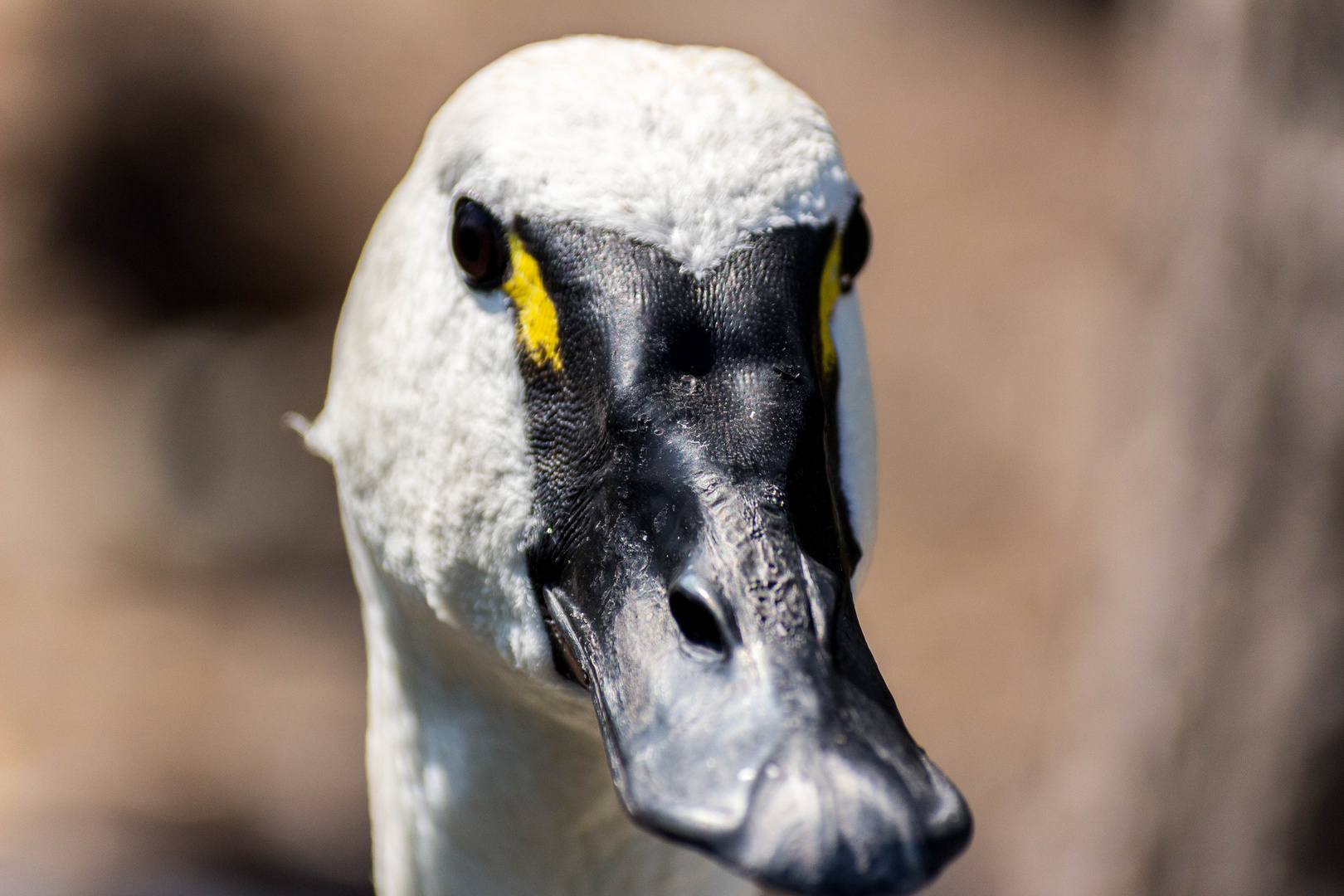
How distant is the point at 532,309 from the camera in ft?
5.00

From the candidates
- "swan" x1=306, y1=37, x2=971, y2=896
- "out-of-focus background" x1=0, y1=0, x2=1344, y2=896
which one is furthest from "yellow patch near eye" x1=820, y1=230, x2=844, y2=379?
"out-of-focus background" x1=0, y1=0, x2=1344, y2=896

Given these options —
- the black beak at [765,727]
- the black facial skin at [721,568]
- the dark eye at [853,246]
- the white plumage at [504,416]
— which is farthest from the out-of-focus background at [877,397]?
the black beak at [765,727]

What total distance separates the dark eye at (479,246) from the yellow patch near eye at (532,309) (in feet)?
0.08

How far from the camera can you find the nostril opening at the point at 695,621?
1.23 metres

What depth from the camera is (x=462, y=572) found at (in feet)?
5.29

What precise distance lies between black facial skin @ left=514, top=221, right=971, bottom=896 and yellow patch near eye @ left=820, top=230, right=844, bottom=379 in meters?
0.03

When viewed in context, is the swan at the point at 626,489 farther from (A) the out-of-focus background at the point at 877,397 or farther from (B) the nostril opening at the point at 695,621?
(A) the out-of-focus background at the point at 877,397

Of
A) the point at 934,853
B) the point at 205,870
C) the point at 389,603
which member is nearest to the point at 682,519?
the point at 934,853

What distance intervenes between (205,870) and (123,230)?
3.21 metres

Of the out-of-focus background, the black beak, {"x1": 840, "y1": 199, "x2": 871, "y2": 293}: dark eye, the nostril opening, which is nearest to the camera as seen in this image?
the black beak

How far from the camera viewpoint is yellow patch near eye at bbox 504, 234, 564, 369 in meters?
1.50

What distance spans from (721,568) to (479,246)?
0.59 metres

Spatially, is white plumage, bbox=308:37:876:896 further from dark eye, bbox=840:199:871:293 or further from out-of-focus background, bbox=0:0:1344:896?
out-of-focus background, bbox=0:0:1344:896

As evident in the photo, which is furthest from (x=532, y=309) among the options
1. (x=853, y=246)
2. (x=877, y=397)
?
(x=877, y=397)
